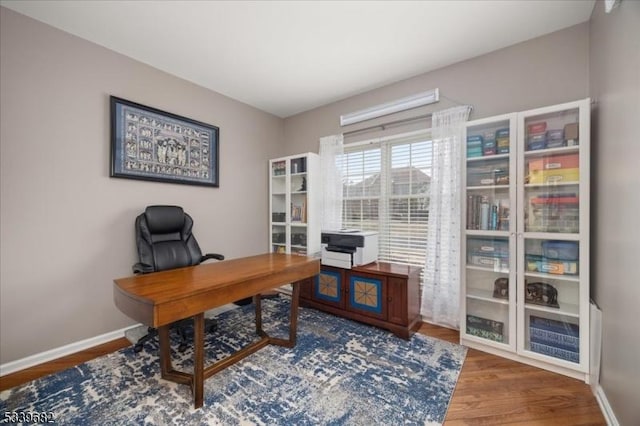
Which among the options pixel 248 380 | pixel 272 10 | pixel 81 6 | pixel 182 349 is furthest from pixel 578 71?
pixel 182 349

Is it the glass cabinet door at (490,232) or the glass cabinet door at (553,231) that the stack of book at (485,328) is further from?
the glass cabinet door at (553,231)

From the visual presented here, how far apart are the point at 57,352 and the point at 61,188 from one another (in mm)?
1351

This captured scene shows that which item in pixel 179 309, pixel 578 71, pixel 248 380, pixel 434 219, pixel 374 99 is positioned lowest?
pixel 248 380

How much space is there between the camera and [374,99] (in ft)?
10.5

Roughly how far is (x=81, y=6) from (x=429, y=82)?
3069 millimetres

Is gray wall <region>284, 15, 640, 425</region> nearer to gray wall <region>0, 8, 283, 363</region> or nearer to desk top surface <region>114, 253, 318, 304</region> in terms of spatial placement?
desk top surface <region>114, 253, 318, 304</region>

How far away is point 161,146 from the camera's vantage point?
9.10 feet

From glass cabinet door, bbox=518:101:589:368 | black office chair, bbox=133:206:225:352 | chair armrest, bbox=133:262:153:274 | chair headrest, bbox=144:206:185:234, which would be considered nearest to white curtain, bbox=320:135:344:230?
black office chair, bbox=133:206:225:352

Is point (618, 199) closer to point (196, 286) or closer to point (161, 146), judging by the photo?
point (196, 286)

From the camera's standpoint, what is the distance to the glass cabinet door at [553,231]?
1.87m

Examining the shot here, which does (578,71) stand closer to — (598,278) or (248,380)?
(598,278)

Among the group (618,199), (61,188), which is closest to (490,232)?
(618,199)

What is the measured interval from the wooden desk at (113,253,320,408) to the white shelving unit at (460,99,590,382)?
154cm

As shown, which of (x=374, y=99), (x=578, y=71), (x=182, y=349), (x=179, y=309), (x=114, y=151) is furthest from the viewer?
(x=374, y=99)
